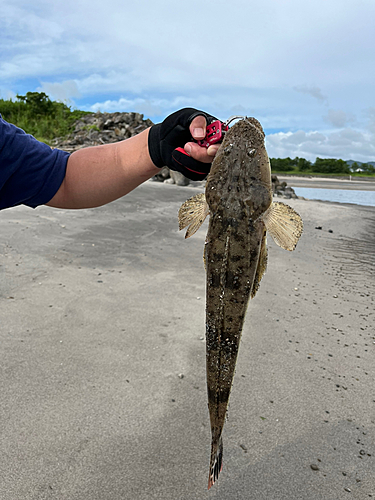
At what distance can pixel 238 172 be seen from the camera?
83.4 inches

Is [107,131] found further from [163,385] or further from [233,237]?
[233,237]

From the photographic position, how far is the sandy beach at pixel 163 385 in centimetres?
303

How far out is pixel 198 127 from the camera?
2.59m

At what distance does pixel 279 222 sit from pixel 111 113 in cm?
3036

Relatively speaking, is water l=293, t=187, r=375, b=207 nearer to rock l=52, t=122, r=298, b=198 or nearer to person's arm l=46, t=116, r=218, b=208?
rock l=52, t=122, r=298, b=198

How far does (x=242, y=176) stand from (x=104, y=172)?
159cm

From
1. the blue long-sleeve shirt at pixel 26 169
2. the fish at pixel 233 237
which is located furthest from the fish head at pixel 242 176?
the blue long-sleeve shirt at pixel 26 169

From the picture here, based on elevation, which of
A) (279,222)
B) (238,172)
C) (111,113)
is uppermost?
(111,113)

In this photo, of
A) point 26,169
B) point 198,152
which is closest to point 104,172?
→ point 26,169

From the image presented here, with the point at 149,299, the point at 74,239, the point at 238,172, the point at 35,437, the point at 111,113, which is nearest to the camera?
the point at 238,172

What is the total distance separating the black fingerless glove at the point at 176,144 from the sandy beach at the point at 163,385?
235 cm

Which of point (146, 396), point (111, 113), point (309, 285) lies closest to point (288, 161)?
point (111, 113)

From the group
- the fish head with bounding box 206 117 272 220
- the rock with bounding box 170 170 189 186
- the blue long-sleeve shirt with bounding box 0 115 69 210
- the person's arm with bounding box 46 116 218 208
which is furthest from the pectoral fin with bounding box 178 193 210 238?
the rock with bounding box 170 170 189 186

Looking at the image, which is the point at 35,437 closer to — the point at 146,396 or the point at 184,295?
the point at 146,396
